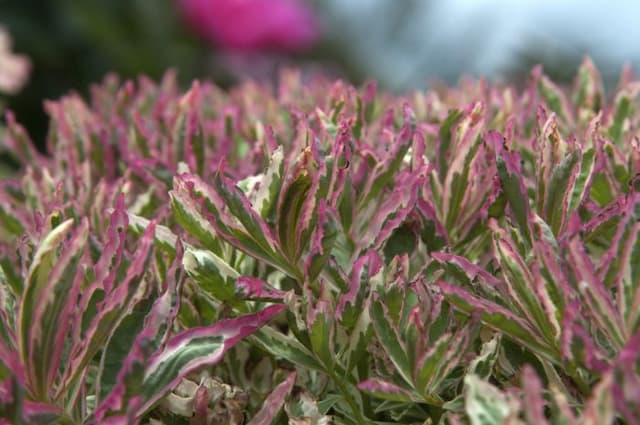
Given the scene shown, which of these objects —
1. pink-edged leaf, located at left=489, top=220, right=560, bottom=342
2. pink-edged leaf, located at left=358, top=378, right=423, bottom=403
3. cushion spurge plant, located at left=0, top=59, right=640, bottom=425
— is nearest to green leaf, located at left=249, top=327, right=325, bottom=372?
cushion spurge plant, located at left=0, top=59, right=640, bottom=425

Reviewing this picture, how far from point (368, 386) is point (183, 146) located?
0.71 metres

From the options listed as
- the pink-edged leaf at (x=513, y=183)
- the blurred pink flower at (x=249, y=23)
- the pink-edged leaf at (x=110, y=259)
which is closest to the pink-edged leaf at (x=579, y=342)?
the pink-edged leaf at (x=513, y=183)

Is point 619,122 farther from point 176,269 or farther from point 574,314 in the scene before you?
point 176,269

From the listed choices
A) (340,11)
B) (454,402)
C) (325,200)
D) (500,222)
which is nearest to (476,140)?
(500,222)

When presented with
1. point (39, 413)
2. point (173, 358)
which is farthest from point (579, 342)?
point (39, 413)

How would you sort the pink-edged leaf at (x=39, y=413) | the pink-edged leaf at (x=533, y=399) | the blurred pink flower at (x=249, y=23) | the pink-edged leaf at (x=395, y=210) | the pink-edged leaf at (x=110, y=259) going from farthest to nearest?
the blurred pink flower at (x=249, y=23), the pink-edged leaf at (x=395, y=210), the pink-edged leaf at (x=110, y=259), the pink-edged leaf at (x=39, y=413), the pink-edged leaf at (x=533, y=399)

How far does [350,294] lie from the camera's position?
36.5 inches

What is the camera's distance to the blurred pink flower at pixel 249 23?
6.13m


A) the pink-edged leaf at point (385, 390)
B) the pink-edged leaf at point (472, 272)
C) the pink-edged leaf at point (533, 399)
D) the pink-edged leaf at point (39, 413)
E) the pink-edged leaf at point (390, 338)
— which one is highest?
the pink-edged leaf at point (472, 272)

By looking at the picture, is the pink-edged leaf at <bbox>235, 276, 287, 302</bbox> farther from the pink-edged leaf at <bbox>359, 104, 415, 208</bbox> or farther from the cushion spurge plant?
the pink-edged leaf at <bbox>359, 104, 415, 208</bbox>

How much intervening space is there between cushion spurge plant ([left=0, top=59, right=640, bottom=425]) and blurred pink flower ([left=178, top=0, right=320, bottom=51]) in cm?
504

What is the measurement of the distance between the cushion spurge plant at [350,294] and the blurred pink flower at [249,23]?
504 cm

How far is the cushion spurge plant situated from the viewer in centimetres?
82

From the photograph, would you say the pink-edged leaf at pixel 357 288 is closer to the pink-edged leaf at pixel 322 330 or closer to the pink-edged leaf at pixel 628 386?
the pink-edged leaf at pixel 322 330
